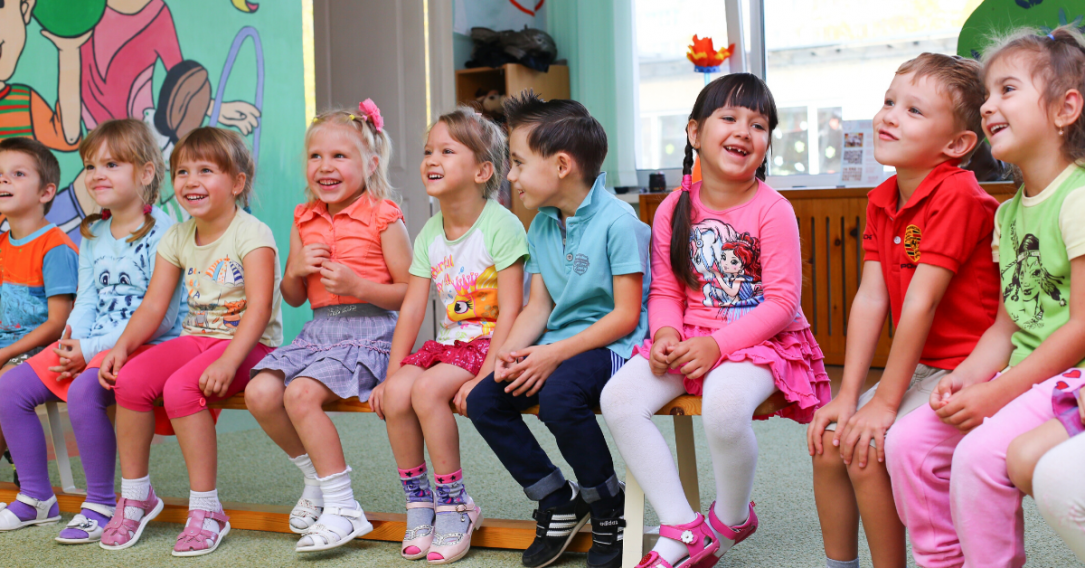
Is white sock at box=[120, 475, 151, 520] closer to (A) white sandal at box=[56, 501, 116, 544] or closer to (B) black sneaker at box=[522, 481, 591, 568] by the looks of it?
(A) white sandal at box=[56, 501, 116, 544]

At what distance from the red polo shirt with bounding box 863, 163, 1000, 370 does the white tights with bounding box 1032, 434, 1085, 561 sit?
32cm

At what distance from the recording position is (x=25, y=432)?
6.05 feet

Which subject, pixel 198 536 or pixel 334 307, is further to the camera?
pixel 334 307

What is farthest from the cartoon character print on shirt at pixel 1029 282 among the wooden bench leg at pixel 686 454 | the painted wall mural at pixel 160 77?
→ the painted wall mural at pixel 160 77

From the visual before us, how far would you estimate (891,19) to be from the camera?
3.81m

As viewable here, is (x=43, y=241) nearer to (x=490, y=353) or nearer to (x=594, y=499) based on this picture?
(x=490, y=353)

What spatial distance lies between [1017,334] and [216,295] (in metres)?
1.51

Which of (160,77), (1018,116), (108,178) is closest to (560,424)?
(1018,116)

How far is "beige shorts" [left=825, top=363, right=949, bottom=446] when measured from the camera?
118cm

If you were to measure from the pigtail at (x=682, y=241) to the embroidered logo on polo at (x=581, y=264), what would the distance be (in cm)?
15

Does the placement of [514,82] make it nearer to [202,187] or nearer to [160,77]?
[160,77]

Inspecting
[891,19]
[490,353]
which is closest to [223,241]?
[490,353]

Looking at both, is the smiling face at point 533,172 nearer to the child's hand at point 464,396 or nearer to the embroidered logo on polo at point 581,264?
the embroidered logo on polo at point 581,264

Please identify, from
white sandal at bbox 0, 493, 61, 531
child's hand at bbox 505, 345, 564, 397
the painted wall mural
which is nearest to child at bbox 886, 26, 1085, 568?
child's hand at bbox 505, 345, 564, 397
